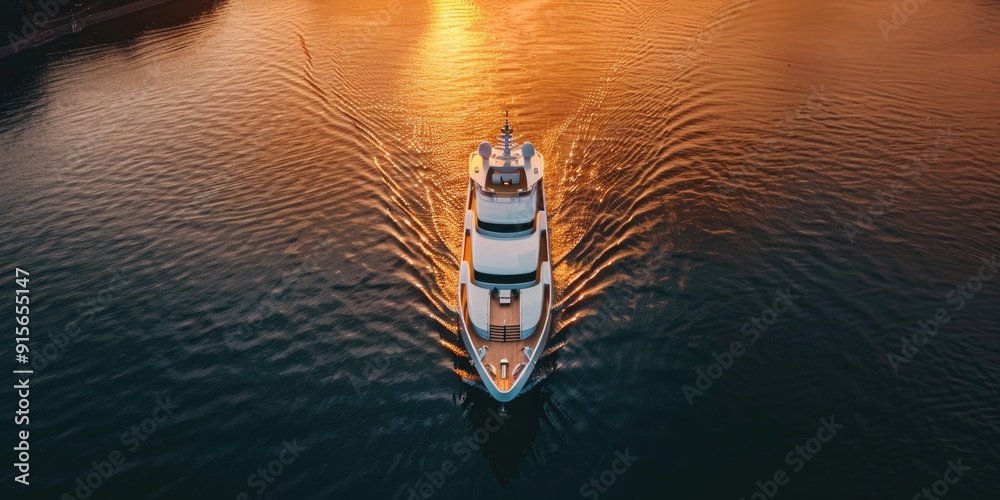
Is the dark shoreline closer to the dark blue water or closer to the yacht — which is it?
the dark blue water

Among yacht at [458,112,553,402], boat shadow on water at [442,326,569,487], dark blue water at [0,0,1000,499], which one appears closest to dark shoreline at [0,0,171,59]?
dark blue water at [0,0,1000,499]

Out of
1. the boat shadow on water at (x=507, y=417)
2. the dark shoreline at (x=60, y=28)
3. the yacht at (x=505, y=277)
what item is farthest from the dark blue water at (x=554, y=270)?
the dark shoreline at (x=60, y=28)

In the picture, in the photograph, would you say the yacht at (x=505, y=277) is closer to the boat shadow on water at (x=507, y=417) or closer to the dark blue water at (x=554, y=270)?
the boat shadow on water at (x=507, y=417)

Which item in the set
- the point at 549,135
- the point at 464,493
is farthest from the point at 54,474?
the point at 549,135

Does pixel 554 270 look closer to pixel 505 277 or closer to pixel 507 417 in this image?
pixel 505 277

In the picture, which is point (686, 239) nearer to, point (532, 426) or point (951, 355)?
point (951, 355)
